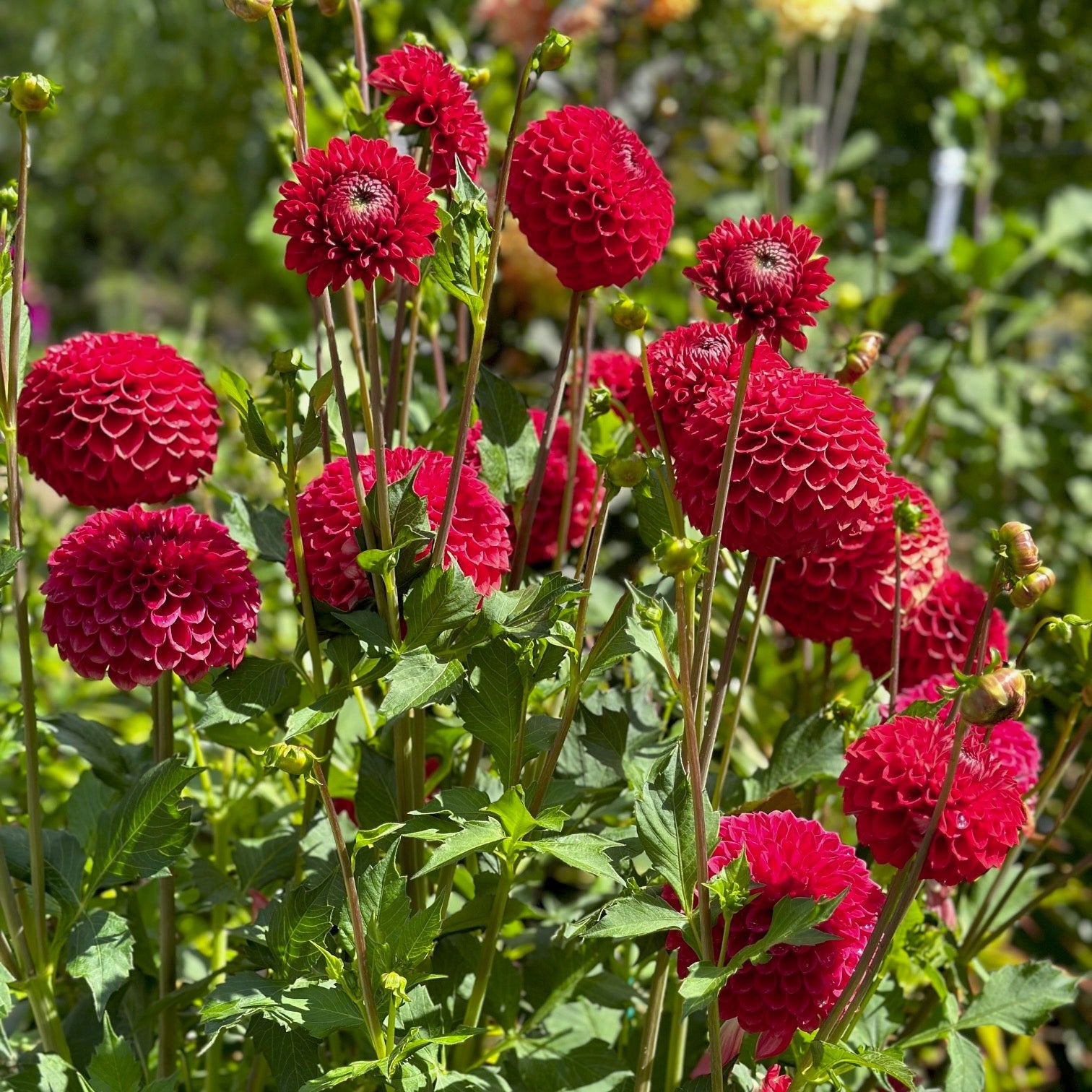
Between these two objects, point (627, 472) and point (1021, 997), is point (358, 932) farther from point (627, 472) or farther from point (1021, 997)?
point (1021, 997)

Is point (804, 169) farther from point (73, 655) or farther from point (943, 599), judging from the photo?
point (73, 655)

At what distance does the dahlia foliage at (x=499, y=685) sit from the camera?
0.54m

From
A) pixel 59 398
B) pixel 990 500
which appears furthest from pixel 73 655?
pixel 990 500

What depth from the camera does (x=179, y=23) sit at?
3475 mm

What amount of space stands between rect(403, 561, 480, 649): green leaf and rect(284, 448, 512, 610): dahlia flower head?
29mm

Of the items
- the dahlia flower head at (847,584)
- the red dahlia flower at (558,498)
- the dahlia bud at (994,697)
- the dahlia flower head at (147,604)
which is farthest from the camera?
the red dahlia flower at (558,498)

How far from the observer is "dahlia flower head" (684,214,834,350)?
20.9 inches

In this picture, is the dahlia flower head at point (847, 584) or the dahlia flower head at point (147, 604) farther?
the dahlia flower head at point (847, 584)

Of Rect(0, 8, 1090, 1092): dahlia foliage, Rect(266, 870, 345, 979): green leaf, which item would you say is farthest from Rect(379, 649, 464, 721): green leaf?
Rect(266, 870, 345, 979): green leaf

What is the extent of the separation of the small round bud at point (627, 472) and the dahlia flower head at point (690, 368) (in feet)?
0.14

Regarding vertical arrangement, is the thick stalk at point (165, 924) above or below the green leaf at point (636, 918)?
below

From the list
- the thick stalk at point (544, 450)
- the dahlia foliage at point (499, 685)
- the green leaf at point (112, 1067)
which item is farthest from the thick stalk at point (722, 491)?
the green leaf at point (112, 1067)

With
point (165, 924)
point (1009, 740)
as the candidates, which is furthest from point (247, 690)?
point (1009, 740)

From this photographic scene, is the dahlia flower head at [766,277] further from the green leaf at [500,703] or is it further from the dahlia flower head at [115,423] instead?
the dahlia flower head at [115,423]
